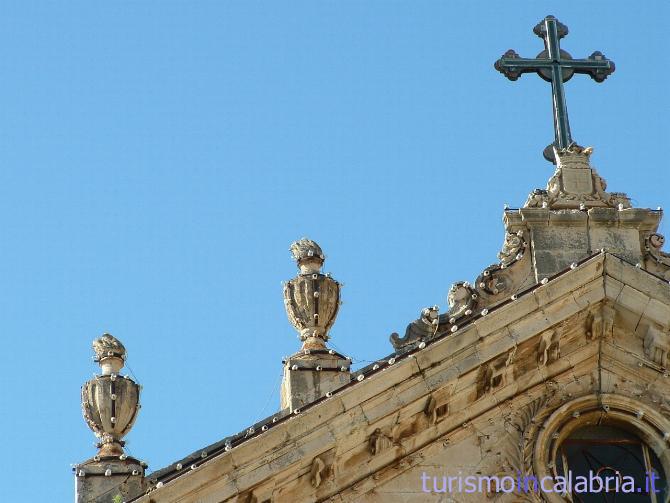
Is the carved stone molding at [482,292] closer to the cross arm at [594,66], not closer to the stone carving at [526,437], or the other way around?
the stone carving at [526,437]

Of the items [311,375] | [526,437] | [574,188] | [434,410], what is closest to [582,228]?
[574,188]

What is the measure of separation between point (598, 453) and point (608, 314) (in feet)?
4.77

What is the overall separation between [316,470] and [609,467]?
313 centimetres

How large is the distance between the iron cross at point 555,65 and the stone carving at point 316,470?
19.9 ft

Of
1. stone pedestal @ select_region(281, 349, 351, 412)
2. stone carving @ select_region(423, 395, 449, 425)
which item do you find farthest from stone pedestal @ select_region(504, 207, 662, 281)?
stone pedestal @ select_region(281, 349, 351, 412)

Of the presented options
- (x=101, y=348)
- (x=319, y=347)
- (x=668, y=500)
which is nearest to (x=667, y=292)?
(x=668, y=500)

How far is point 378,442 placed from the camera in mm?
22922

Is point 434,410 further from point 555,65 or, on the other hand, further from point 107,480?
point 555,65

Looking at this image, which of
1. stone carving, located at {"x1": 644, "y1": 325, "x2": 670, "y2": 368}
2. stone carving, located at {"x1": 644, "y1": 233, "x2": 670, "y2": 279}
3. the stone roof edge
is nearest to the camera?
the stone roof edge

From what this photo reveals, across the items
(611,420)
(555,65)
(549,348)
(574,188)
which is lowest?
(611,420)

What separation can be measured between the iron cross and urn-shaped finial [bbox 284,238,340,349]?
4.16 metres

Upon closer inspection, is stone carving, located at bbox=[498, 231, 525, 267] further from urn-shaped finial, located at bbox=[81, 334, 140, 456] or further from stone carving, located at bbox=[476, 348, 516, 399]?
urn-shaped finial, located at bbox=[81, 334, 140, 456]

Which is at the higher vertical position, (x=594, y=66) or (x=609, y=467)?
(x=594, y=66)

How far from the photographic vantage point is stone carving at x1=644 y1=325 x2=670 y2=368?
23953 millimetres
